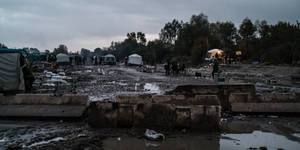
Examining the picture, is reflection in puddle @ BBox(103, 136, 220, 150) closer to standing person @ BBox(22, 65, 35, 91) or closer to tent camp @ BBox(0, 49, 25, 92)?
tent camp @ BBox(0, 49, 25, 92)

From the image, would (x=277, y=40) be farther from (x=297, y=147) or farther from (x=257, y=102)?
(x=297, y=147)

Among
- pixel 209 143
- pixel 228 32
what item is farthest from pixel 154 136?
pixel 228 32

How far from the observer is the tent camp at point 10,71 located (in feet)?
34.2

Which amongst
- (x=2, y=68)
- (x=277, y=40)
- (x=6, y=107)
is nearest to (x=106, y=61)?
(x=277, y=40)

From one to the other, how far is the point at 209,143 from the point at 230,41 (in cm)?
5519

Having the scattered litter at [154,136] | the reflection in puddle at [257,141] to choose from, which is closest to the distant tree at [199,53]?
the reflection in puddle at [257,141]

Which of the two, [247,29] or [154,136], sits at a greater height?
[247,29]

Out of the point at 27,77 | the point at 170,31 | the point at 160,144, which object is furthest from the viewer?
the point at 170,31

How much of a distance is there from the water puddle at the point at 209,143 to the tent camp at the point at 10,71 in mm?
7983

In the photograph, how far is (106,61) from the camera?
51.6 meters

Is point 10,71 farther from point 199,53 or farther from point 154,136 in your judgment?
point 199,53

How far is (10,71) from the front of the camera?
415 inches

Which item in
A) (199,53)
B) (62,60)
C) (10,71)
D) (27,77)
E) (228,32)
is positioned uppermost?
(228,32)

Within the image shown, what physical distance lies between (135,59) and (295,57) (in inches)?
1166
